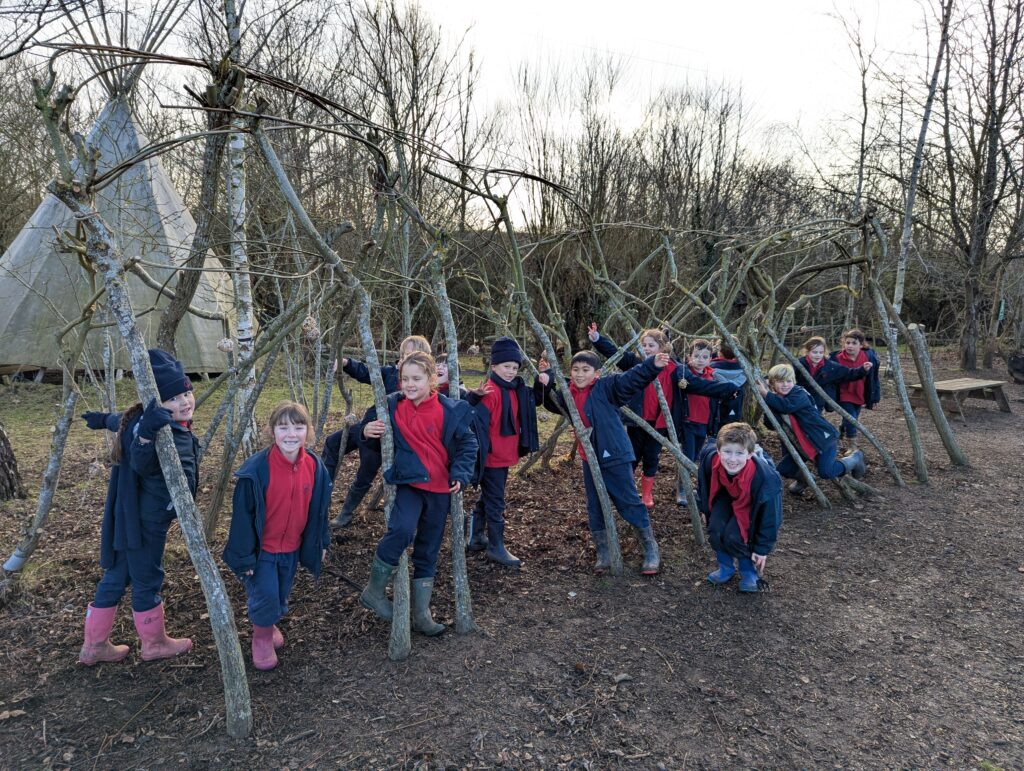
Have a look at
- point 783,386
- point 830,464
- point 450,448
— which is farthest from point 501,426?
point 830,464

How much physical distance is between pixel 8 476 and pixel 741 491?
510 cm

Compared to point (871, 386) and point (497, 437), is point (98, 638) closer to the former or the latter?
point (497, 437)

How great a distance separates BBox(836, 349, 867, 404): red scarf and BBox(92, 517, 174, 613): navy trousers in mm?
5901

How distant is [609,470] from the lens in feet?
12.3

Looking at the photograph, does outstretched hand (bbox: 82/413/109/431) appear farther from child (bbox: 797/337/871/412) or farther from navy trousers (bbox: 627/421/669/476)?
child (bbox: 797/337/871/412)

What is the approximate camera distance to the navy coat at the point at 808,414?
489 centimetres

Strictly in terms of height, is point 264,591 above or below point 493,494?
below

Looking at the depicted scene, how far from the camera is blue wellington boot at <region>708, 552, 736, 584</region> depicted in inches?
141

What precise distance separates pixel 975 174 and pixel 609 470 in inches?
523

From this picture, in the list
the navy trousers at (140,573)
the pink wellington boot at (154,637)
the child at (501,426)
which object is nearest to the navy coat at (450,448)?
the child at (501,426)

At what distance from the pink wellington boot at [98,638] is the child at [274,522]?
23.7 inches

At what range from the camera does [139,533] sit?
265 cm

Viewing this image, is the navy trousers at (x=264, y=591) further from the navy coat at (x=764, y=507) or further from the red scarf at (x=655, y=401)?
the red scarf at (x=655, y=401)

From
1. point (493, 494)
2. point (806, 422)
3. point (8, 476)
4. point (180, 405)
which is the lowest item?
point (8, 476)
